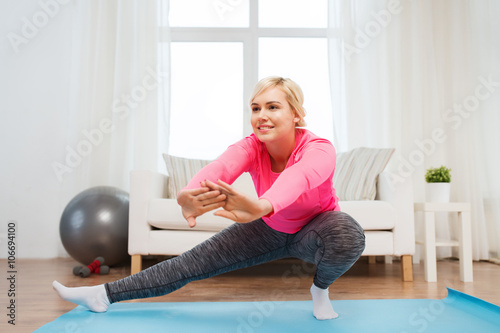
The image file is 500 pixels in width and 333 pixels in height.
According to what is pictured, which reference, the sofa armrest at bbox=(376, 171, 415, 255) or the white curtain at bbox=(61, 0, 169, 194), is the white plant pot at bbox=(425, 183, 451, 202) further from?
the white curtain at bbox=(61, 0, 169, 194)

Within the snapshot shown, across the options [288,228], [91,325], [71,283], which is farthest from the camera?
[71,283]

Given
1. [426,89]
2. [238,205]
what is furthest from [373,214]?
[426,89]

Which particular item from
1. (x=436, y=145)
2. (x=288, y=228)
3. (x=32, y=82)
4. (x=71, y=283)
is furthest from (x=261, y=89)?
(x=32, y=82)

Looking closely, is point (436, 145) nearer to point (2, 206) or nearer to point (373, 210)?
point (373, 210)

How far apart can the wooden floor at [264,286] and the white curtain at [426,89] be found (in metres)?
0.77

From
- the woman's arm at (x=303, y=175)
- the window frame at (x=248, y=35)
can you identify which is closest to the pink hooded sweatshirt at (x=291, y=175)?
the woman's arm at (x=303, y=175)

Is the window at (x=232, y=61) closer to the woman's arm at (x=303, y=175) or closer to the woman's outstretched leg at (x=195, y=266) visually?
the woman's outstretched leg at (x=195, y=266)

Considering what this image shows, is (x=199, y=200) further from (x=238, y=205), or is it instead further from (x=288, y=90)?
(x=288, y=90)

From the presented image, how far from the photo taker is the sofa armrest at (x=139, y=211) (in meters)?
2.30

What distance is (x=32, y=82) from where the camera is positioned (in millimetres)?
3385

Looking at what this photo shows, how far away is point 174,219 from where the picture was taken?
2283 millimetres

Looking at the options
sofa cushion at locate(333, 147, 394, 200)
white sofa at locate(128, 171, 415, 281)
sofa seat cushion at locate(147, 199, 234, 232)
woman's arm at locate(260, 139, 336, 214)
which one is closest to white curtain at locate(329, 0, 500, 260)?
sofa cushion at locate(333, 147, 394, 200)

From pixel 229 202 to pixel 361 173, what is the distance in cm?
183

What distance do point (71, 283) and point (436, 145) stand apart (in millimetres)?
2962
